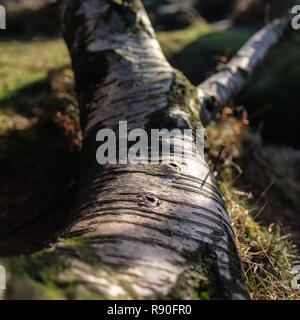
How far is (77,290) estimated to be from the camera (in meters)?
0.75

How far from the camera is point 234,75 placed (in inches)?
125

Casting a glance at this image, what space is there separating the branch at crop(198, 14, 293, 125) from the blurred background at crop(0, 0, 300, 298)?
0.88 ft

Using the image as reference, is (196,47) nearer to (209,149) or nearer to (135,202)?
(209,149)

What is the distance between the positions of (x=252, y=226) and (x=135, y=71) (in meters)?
1.67

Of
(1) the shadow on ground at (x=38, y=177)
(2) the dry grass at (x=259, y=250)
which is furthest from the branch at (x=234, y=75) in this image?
(1) the shadow on ground at (x=38, y=177)

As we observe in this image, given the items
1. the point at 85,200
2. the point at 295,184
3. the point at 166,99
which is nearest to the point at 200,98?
the point at 166,99

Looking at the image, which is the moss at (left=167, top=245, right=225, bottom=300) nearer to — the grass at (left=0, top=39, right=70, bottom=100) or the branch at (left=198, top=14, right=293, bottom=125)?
the branch at (left=198, top=14, right=293, bottom=125)

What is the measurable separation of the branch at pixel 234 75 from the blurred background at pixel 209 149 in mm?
268

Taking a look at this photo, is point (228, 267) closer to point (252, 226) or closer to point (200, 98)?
point (252, 226)

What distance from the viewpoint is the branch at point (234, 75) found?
2389mm

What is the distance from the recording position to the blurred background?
7.15 feet

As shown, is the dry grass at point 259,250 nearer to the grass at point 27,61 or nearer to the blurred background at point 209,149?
the blurred background at point 209,149

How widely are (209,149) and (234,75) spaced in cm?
153

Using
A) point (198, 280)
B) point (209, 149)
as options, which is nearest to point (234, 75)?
point (209, 149)
